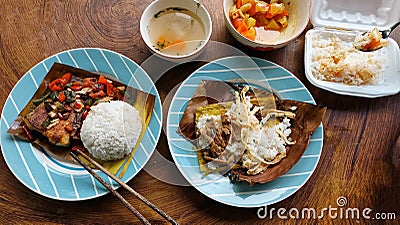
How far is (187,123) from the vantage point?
1829mm

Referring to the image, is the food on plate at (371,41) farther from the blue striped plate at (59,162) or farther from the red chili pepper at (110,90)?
the red chili pepper at (110,90)

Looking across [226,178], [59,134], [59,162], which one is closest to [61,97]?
[59,134]

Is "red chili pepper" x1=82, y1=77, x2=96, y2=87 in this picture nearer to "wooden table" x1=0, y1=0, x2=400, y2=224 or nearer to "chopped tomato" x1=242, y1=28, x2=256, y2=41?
"wooden table" x1=0, y1=0, x2=400, y2=224

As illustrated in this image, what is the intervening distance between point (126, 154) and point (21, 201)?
0.46 m

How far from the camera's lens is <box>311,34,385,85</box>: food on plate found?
191 centimetres

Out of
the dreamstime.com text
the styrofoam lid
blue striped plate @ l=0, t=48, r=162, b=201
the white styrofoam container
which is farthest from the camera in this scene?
the styrofoam lid

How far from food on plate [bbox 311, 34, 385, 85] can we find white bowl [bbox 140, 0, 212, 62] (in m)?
0.49

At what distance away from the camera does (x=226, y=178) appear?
176 centimetres

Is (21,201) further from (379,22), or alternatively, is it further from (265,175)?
(379,22)

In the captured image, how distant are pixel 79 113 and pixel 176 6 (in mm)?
636

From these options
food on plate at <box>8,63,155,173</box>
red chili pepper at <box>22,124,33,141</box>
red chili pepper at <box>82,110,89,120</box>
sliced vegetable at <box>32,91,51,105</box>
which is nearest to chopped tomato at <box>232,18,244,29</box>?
food on plate at <box>8,63,155,173</box>

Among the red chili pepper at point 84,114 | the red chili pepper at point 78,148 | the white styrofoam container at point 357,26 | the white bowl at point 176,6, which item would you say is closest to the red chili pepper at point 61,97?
the red chili pepper at point 84,114

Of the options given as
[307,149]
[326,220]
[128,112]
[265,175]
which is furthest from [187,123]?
[326,220]

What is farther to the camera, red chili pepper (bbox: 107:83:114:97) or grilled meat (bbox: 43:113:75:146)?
red chili pepper (bbox: 107:83:114:97)
